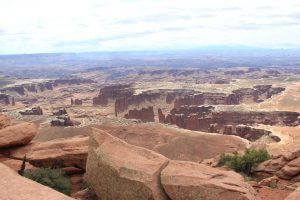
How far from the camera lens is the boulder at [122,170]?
610 inches

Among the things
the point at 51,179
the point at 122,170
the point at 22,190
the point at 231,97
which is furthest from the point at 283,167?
the point at 231,97

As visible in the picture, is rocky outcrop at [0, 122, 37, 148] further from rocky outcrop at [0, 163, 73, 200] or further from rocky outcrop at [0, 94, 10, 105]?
rocky outcrop at [0, 94, 10, 105]

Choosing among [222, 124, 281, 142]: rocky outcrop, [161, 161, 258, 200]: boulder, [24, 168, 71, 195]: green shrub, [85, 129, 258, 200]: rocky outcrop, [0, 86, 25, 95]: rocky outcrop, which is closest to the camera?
[161, 161, 258, 200]: boulder

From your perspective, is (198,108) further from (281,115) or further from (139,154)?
(139,154)

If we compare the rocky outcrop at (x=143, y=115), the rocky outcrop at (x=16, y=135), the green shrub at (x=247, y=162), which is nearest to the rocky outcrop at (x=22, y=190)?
the rocky outcrop at (x=16, y=135)

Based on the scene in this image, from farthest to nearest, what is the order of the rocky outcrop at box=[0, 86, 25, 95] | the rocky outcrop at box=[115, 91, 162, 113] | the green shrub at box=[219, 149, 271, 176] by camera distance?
the rocky outcrop at box=[0, 86, 25, 95] → the rocky outcrop at box=[115, 91, 162, 113] → the green shrub at box=[219, 149, 271, 176]

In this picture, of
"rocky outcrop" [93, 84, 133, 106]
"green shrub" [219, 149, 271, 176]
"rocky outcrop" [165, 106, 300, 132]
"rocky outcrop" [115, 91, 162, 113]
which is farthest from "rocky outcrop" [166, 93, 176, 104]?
"green shrub" [219, 149, 271, 176]

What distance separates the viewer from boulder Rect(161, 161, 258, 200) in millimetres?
14938

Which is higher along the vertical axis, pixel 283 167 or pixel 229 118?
pixel 283 167

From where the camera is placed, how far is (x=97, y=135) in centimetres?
1878

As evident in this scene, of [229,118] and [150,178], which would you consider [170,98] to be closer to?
[229,118]

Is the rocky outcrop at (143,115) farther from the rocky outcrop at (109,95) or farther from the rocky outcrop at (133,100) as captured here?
Answer: the rocky outcrop at (109,95)

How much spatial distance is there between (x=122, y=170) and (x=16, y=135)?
12708 millimetres

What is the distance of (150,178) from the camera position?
613 inches
